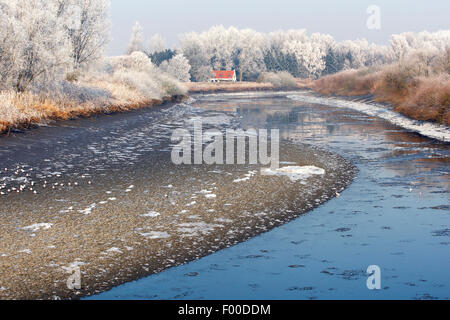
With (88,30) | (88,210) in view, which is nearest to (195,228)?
(88,210)

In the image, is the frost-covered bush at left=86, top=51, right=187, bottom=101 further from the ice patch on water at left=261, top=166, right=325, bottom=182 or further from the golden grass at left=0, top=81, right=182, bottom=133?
the ice patch on water at left=261, top=166, right=325, bottom=182

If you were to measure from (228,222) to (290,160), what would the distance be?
24.6 feet

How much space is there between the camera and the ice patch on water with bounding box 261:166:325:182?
14193 mm

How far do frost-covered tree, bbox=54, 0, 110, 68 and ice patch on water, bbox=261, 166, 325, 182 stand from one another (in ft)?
88.6

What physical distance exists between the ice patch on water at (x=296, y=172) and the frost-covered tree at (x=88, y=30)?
1063 inches

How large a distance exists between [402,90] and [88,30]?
27.7 m

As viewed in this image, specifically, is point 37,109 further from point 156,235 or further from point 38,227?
point 156,235

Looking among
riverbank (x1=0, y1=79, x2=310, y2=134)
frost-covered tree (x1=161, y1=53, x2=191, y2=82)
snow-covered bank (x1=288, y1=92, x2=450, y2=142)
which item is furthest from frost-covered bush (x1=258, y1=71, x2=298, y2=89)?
riverbank (x1=0, y1=79, x2=310, y2=134)

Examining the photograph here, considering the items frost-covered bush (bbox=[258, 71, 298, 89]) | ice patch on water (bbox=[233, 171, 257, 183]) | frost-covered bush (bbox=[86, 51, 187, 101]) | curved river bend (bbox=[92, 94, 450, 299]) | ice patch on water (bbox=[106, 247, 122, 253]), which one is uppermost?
frost-covered bush (bbox=[258, 71, 298, 89])

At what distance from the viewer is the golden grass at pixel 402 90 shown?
27.8 metres

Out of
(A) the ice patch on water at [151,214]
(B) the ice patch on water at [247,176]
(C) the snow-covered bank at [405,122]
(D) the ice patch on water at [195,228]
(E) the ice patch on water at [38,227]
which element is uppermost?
(C) the snow-covered bank at [405,122]

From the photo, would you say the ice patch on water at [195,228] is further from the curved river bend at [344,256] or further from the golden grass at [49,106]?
the golden grass at [49,106]

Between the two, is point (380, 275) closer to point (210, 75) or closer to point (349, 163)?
point (349, 163)

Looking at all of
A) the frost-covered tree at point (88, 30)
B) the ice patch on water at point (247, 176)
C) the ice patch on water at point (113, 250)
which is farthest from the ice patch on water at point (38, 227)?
the frost-covered tree at point (88, 30)
